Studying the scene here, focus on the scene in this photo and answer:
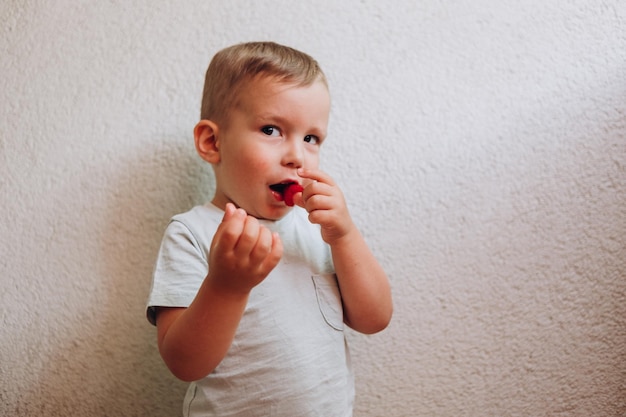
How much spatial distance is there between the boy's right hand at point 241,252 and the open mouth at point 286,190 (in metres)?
0.15

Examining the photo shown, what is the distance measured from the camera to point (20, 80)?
0.78 meters

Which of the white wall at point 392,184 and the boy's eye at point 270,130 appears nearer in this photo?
the boy's eye at point 270,130

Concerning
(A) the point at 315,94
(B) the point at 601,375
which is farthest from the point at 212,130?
(B) the point at 601,375

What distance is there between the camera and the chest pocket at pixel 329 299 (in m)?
0.65

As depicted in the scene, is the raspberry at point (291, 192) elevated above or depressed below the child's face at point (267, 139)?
below

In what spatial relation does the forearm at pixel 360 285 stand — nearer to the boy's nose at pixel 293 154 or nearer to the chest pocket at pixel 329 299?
the chest pocket at pixel 329 299

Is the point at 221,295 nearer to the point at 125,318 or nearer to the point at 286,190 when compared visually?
the point at 286,190

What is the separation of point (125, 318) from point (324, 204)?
1.25 feet

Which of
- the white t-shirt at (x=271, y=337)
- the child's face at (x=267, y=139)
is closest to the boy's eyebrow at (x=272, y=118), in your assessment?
the child's face at (x=267, y=139)

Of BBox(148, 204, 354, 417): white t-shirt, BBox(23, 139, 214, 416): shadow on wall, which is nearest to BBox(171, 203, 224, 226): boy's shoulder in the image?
BBox(148, 204, 354, 417): white t-shirt

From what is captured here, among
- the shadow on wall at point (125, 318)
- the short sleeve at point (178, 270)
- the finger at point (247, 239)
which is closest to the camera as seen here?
the finger at point (247, 239)

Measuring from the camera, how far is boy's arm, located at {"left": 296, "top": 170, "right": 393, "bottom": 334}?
0.60 metres

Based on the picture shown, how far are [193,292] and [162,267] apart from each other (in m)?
0.06

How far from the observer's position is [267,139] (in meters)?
0.62
